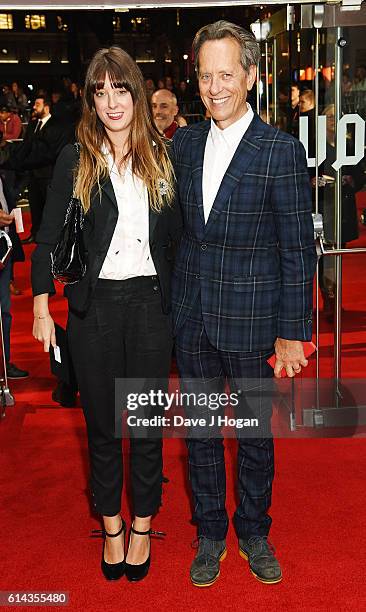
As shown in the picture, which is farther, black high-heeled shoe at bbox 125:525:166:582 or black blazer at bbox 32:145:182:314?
black high-heeled shoe at bbox 125:525:166:582

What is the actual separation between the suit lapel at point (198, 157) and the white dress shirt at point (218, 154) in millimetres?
14

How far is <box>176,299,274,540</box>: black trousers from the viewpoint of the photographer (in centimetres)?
249

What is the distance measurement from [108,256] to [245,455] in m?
0.78

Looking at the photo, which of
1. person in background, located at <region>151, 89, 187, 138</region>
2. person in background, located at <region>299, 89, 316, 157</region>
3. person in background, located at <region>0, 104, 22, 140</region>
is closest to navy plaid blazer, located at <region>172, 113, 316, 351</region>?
person in background, located at <region>299, 89, 316, 157</region>

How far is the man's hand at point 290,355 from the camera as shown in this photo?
7.93 ft

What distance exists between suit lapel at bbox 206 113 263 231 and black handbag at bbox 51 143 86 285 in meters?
0.40

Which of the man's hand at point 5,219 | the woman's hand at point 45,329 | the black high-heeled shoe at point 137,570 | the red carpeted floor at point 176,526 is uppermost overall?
the man's hand at point 5,219

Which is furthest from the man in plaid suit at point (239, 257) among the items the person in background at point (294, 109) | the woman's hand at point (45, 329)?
the person in background at point (294, 109)

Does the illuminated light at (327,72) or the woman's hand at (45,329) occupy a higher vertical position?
the illuminated light at (327,72)

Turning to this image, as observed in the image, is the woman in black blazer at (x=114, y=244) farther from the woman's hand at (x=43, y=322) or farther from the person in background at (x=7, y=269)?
the person in background at (x=7, y=269)

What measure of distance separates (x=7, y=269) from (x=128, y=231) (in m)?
2.40

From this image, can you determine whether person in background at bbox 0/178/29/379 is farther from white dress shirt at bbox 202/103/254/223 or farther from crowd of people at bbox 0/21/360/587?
white dress shirt at bbox 202/103/254/223

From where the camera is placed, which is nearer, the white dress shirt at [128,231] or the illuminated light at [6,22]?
the white dress shirt at [128,231]

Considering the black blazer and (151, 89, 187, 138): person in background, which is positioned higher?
(151, 89, 187, 138): person in background
